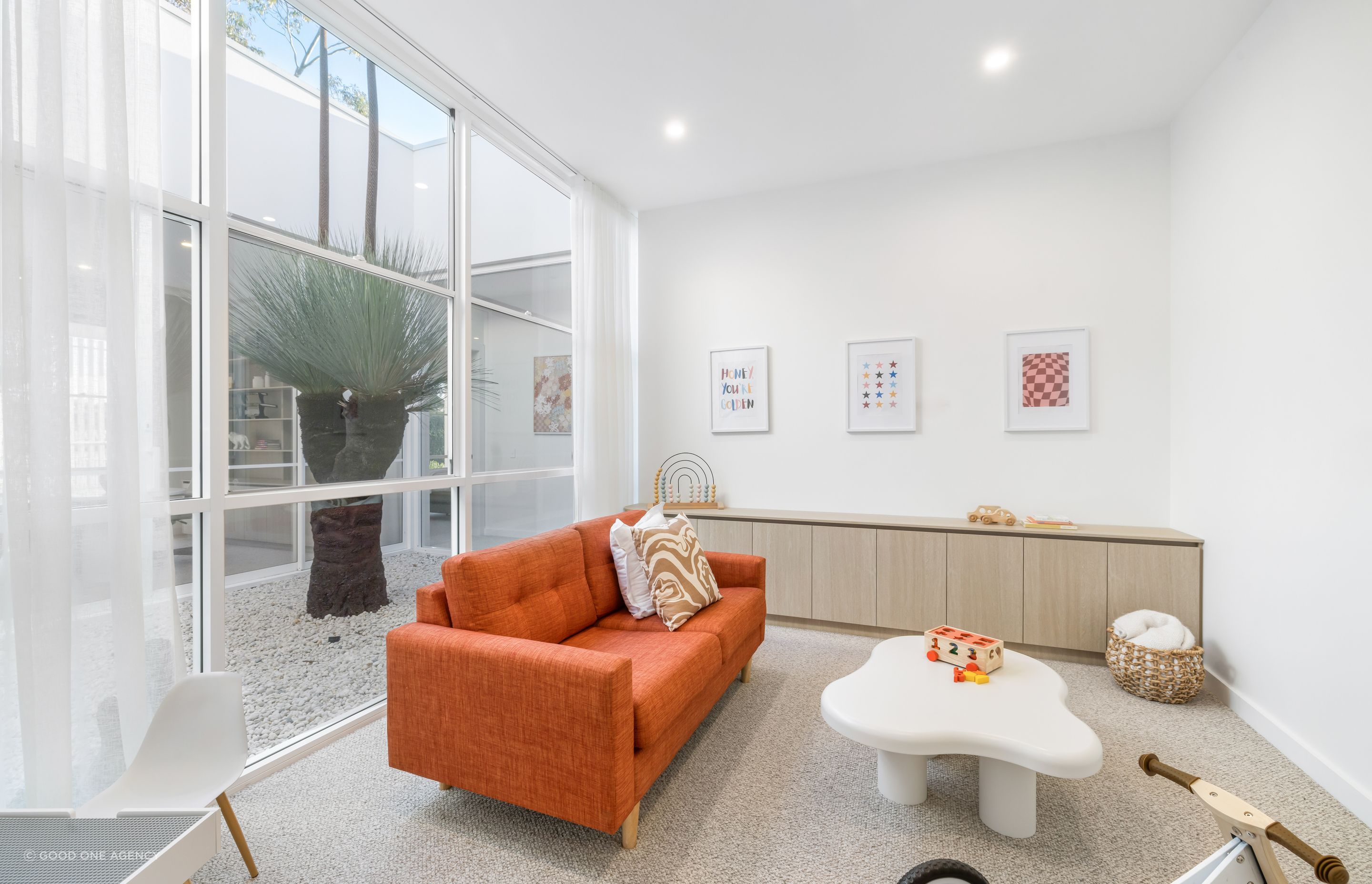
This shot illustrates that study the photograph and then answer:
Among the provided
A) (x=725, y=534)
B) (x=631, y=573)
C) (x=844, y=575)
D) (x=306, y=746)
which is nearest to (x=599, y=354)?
(x=725, y=534)

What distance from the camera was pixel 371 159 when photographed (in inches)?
103

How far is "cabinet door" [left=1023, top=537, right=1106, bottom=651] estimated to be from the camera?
10.1 ft

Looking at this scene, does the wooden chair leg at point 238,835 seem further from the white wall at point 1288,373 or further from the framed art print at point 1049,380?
the framed art print at point 1049,380

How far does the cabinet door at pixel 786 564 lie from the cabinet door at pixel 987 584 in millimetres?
843

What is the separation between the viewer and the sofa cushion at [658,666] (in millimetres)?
1734

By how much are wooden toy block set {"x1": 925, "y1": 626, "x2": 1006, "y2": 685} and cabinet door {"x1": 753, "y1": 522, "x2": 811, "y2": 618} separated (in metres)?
1.43

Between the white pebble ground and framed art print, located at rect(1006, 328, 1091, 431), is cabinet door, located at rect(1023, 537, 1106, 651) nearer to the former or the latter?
framed art print, located at rect(1006, 328, 1091, 431)

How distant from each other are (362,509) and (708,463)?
244cm

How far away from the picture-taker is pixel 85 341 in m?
1.53

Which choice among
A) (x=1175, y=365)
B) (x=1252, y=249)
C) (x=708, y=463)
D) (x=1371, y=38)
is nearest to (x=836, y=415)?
(x=708, y=463)

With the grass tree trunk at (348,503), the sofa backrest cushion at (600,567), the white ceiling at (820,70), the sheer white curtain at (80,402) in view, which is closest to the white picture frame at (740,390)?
the white ceiling at (820,70)

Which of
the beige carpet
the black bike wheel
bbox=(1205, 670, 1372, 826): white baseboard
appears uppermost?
the black bike wheel

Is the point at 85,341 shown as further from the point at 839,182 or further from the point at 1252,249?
the point at 1252,249

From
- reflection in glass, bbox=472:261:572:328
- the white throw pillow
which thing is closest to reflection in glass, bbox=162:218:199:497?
reflection in glass, bbox=472:261:572:328
